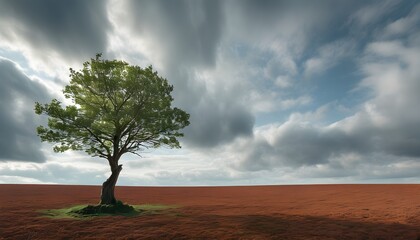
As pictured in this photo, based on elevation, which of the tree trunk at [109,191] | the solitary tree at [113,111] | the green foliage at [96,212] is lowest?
the green foliage at [96,212]

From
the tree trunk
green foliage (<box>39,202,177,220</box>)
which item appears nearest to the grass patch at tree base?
green foliage (<box>39,202,177,220</box>)

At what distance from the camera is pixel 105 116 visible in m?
31.7

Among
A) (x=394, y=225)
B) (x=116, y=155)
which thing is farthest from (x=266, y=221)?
(x=116, y=155)

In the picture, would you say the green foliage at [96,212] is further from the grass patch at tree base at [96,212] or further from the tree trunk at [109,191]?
the tree trunk at [109,191]

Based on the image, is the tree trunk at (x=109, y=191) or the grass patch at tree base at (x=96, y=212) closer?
the grass patch at tree base at (x=96, y=212)

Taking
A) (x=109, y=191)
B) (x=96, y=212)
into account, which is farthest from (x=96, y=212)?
(x=109, y=191)

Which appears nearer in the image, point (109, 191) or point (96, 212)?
point (96, 212)

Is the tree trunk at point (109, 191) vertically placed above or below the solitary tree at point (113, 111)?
below

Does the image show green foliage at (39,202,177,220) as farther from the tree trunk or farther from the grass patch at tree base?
the tree trunk

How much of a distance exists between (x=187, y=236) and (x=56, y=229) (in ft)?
32.1

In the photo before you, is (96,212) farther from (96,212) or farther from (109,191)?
(109,191)

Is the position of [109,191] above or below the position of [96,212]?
above

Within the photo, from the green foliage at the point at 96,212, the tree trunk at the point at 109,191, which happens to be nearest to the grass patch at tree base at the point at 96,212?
the green foliage at the point at 96,212

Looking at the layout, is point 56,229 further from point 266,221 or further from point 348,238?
point 348,238
